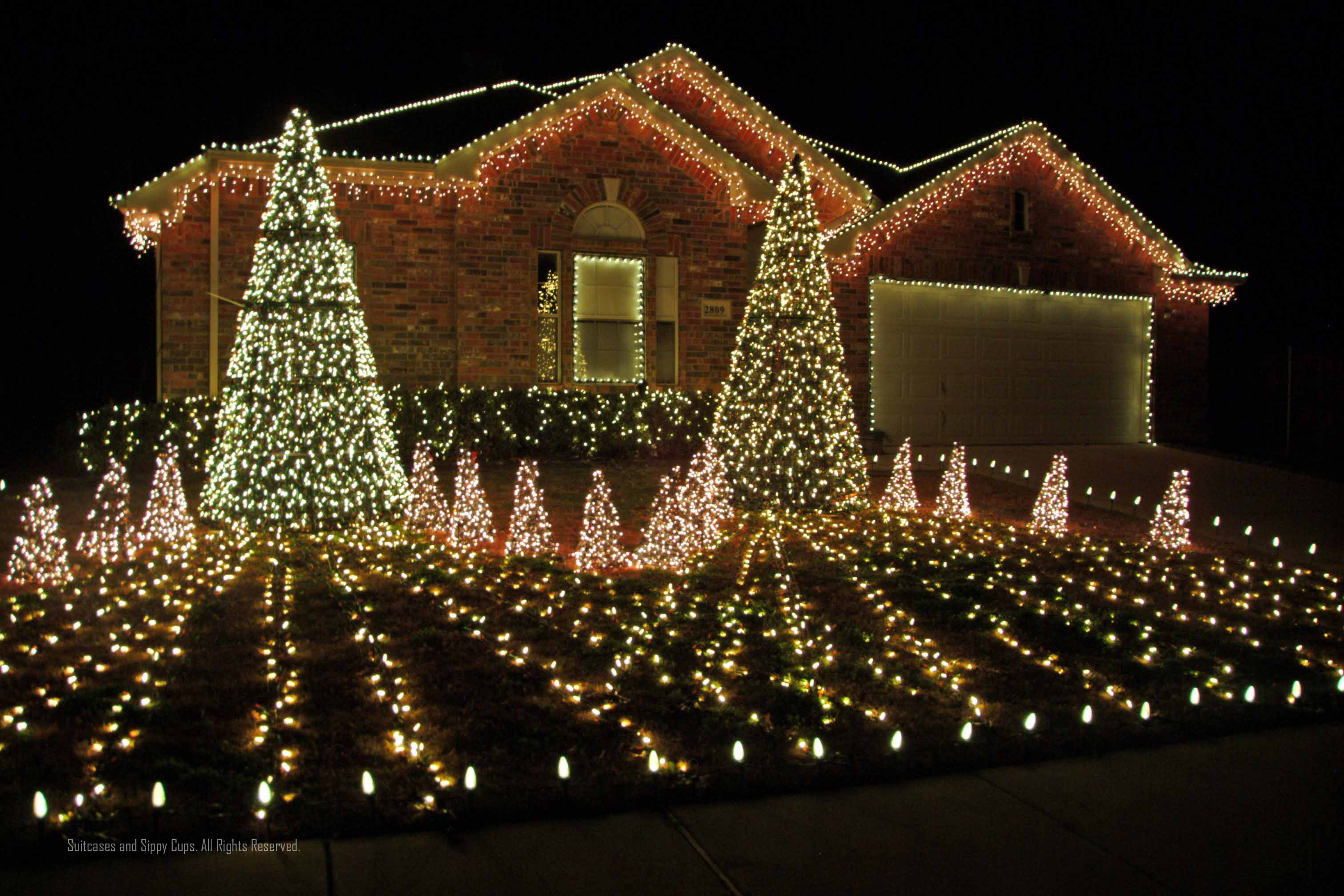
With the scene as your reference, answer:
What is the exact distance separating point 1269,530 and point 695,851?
8958mm

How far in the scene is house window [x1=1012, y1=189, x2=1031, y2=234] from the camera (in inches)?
655

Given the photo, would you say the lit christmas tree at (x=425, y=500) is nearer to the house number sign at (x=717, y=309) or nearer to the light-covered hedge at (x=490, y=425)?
the light-covered hedge at (x=490, y=425)

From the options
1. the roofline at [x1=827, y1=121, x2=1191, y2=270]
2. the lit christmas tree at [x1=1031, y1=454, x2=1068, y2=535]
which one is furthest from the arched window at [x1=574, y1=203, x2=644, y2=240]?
the lit christmas tree at [x1=1031, y1=454, x2=1068, y2=535]

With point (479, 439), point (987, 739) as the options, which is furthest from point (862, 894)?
point (479, 439)

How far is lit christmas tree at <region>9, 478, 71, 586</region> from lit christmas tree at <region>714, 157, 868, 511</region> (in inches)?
225

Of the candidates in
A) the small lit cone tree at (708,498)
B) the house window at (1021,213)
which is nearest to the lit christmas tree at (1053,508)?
the small lit cone tree at (708,498)

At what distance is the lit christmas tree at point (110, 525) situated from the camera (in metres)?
8.11

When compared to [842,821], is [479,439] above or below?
above

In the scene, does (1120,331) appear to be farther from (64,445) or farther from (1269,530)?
(64,445)

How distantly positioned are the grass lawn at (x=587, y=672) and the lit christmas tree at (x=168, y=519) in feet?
0.72

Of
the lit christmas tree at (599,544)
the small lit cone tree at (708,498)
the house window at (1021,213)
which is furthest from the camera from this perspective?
the house window at (1021,213)

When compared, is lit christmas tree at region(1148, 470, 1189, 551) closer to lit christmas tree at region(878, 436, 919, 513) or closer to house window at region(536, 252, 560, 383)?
lit christmas tree at region(878, 436, 919, 513)

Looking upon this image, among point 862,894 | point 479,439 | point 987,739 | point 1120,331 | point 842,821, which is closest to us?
point 862,894

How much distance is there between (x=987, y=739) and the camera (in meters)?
4.82
